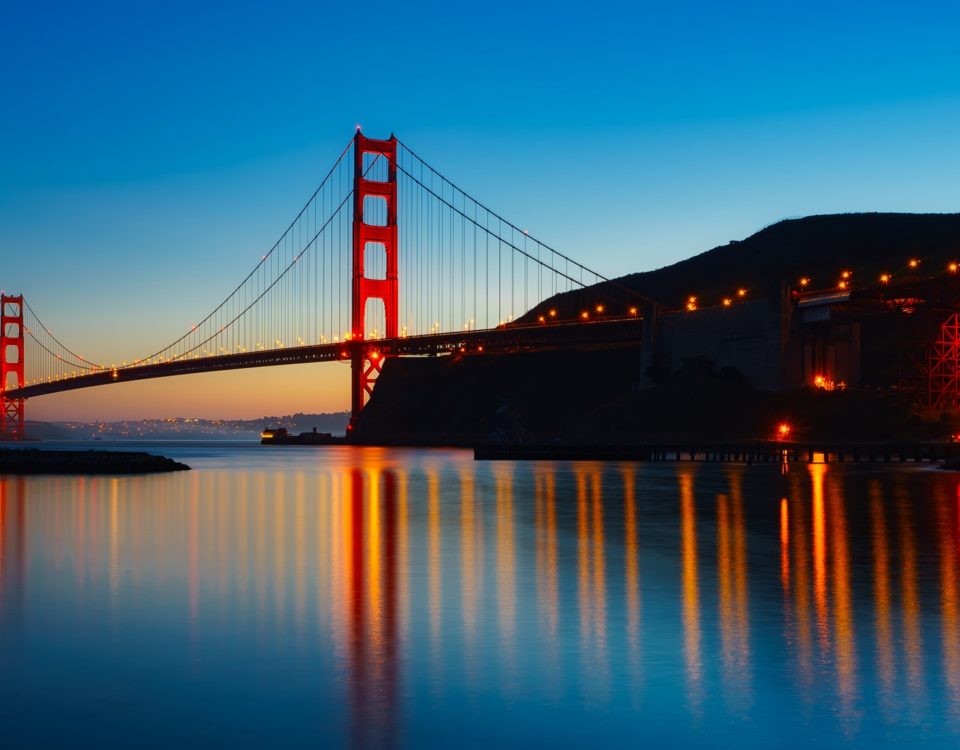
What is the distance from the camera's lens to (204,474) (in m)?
48.2

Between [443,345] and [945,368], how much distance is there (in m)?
39.1

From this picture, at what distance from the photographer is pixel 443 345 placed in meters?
93.1

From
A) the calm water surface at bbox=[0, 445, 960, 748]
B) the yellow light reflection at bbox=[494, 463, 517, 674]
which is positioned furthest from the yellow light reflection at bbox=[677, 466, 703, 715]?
the yellow light reflection at bbox=[494, 463, 517, 674]

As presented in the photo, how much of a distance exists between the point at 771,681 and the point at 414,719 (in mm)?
2789

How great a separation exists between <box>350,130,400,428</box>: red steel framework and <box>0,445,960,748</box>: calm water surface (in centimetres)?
7161

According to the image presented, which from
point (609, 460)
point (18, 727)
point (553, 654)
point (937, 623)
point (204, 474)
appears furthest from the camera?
point (609, 460)

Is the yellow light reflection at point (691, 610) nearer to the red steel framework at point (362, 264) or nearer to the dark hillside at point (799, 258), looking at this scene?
the red steel framework at point (362, 264)

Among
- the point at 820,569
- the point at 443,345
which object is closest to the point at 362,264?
the point at 443,345

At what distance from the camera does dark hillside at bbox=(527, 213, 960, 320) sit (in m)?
150

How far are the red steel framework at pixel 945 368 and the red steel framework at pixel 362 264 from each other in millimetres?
44566

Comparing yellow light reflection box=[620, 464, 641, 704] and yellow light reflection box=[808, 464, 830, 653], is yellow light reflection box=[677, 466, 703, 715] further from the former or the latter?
yellow light reflection box=[808, 464, 830, 653]

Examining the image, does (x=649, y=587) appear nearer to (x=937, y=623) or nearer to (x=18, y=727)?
(x=937, y=623)

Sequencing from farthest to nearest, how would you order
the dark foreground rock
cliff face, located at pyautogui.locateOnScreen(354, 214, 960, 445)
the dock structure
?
cliff face, located at pyautogui.locateOnScreen(354, 214, 960, 445) < the dock structure < the dark foreground rock

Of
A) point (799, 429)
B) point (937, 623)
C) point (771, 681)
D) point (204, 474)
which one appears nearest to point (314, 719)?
point (771, 681)
